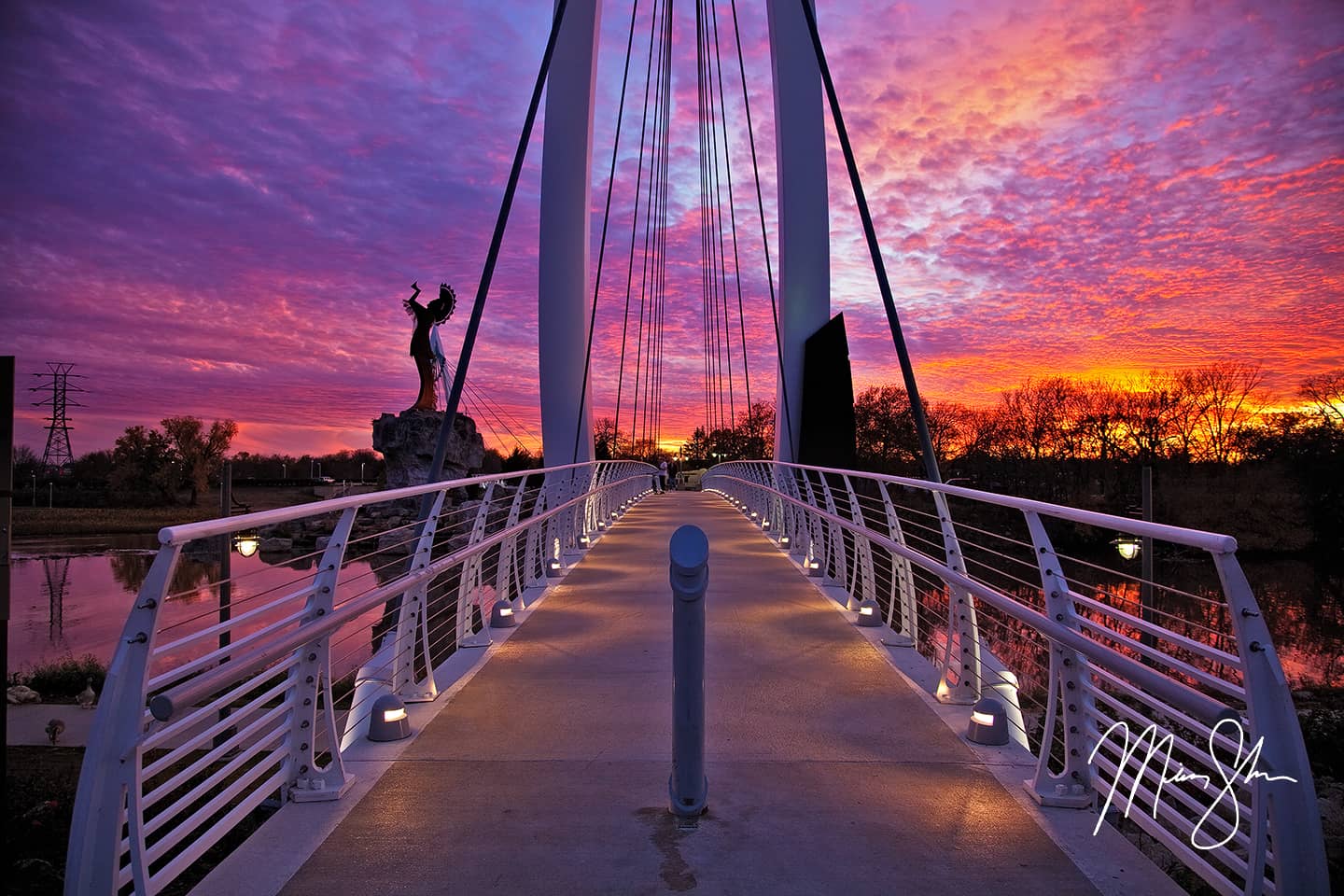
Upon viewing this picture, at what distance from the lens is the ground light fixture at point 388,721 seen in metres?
3.75

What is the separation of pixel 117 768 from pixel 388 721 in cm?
179

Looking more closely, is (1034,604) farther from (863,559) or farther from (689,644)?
(689,644)

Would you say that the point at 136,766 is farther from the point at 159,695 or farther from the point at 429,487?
the point at 429,487

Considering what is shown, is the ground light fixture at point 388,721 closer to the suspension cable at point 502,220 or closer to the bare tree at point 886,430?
the suspension cable at point 502,220

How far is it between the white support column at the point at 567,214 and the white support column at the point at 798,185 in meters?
3.87

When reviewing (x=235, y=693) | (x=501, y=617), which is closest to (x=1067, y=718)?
(x=235, y=693)

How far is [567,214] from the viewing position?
57.9 ft

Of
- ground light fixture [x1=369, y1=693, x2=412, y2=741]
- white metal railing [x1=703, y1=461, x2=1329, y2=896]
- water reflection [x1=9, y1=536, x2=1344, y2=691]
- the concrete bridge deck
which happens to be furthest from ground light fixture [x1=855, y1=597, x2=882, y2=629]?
water reflection [x1=9, y1=536, x2=1344, y2=691]

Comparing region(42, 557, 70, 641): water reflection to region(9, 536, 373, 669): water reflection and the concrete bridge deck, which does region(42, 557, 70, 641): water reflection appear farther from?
the concrete bridge deck

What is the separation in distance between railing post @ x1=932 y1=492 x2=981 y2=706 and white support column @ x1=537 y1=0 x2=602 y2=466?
13.3 m

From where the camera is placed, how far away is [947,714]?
4.11 metres

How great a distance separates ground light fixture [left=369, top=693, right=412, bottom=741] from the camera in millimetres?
3752

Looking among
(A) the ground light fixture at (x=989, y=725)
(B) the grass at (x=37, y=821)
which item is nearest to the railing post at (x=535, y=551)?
(B) the grass at (x=37, y=821)

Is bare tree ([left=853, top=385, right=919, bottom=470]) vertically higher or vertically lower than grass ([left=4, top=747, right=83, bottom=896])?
higher
